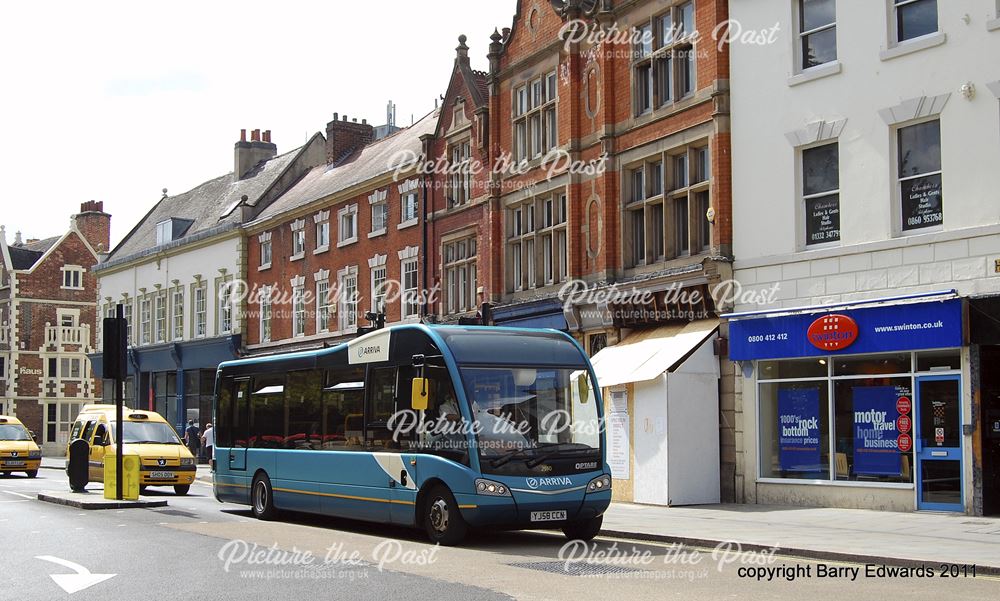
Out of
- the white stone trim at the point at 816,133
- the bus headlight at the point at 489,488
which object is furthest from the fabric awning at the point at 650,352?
the bus headlight at the point at 489,488

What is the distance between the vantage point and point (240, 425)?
20656 millimetres

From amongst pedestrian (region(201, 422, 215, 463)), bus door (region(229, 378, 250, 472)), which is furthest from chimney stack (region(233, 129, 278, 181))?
bus door (region(229, 378, 250, 472))

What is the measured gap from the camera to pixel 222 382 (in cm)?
2147

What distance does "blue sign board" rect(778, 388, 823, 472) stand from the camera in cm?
2025

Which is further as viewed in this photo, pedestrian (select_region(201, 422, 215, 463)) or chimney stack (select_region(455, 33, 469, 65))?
pedestrian (select_region(201, 422, 215, 463))

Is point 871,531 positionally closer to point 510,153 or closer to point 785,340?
point 785,340

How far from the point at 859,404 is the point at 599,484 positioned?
21.3ft

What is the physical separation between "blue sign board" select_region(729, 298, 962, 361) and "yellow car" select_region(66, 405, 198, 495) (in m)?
13.3

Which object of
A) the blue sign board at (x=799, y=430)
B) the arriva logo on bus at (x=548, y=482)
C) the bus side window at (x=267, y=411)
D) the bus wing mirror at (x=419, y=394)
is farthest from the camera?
the blue sign board at (x=799, y=430)

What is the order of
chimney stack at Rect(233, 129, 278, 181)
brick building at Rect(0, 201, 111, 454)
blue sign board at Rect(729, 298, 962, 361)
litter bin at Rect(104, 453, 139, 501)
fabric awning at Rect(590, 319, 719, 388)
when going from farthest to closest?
brick building at Rect(0, 201, 111, 454), chimney stack at Rect(233, 129, 278, 181), litter bin at Rect(104, 453, 139, 501), fabric awning at Rect(590, 319, 719, 388), blue sign board at Rect(729, 298, 962, 361)

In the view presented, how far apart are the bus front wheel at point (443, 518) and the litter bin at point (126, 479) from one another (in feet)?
29.7

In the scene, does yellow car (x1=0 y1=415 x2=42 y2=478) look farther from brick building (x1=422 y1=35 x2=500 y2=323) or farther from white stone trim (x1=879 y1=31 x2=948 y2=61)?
white stone trim (x1=879 y1=31 x2=948 y2=61)

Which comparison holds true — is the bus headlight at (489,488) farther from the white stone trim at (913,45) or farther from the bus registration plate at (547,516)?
the white stone trim at (913,45)

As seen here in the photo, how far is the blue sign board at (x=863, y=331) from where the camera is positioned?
57.8 feet
